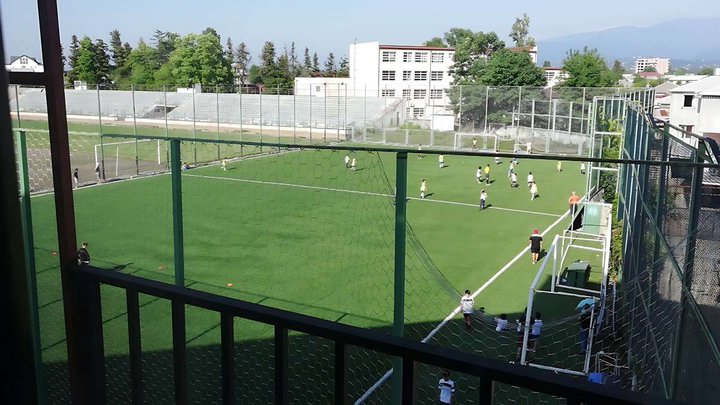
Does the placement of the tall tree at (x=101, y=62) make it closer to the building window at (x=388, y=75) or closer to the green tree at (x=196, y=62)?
the green tree at (x=196, y=62)

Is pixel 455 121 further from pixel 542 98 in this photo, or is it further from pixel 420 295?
pixel 420 295

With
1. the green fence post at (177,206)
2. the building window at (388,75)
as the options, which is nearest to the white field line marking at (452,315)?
the green fence post at (177,206)

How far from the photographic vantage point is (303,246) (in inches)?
623

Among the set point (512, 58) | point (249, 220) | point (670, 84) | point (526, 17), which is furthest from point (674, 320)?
point (526, 17)

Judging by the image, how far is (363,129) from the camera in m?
39.4

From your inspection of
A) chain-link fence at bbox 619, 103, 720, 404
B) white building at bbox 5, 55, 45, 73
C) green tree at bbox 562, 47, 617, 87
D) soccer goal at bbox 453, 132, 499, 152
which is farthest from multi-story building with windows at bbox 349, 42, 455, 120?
white building at bbox 5, 55, 45, 73

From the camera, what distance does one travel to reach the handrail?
1.38 m

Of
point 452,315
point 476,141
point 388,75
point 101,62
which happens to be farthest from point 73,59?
point 452,315

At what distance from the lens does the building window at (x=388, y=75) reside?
63938 mm

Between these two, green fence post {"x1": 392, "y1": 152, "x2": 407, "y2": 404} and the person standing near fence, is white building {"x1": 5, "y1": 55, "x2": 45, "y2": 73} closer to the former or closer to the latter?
green fence post {"x1": 392, "y1": 152, "x2": 407, "y2": 404}

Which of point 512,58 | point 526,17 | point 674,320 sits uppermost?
point 526,17

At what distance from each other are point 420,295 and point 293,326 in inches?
403

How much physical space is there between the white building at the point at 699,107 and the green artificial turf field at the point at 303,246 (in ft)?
55.8

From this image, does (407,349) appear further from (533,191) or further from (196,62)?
(196,62)
